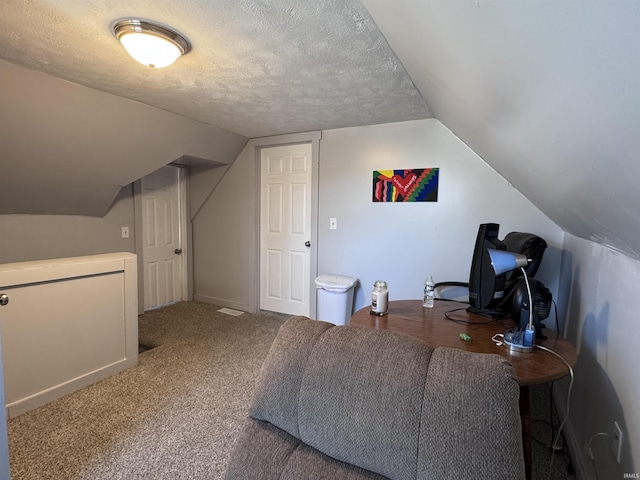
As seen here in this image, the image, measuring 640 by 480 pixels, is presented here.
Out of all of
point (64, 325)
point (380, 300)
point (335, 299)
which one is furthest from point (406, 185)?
point (64, 325)

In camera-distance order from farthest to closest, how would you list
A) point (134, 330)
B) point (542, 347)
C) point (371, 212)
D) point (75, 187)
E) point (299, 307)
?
point (299, 307)
point (371, 212)
point (75, 187)
point (134, 330)
point (542, 347)

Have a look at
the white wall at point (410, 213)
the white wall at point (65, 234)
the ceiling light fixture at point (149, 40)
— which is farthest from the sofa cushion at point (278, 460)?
the white wall at point (65, 234)

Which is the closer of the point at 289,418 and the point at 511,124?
the point at 289,418

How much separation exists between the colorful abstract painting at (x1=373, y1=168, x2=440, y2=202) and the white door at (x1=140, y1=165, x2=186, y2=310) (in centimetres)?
278

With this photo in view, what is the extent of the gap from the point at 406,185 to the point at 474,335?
1.88 metres

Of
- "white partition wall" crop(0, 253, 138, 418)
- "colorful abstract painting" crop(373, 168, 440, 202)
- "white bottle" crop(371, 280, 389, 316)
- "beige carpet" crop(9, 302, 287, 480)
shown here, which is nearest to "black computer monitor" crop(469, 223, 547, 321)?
"white bottle" crop(371, 280, 389, 316)

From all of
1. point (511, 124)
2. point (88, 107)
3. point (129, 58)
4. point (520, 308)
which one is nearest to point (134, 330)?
point (88, 107)

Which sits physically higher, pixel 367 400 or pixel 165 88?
pixel 165 88

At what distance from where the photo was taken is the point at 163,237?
13.7ft

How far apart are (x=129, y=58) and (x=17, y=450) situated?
2311mm

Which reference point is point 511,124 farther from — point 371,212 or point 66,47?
point 66,47

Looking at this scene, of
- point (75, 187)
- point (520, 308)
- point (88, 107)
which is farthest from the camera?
point (75, 187)

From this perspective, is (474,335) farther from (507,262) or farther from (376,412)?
(376,412)

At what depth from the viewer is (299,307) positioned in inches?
154
